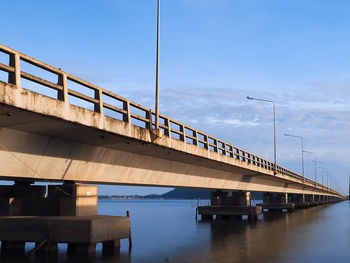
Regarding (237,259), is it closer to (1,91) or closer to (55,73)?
(55,73)

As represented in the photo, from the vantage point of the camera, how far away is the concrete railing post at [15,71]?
1405 cm

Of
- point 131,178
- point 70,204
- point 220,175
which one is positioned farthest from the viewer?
point 220,175

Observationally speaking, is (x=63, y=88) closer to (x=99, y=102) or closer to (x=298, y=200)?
(x=99, y=102)

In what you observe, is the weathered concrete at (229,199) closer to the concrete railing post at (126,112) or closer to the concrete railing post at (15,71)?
the concrete railing post at (126,112)

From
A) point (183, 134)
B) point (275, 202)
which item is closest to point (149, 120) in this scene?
point (183, 134)

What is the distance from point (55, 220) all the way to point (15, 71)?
27.2 ft

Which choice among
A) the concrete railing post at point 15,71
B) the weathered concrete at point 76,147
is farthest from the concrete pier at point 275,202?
the concrete railing post at point 15,71

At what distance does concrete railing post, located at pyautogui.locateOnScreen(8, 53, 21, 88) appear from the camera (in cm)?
1405

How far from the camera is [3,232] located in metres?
20.6

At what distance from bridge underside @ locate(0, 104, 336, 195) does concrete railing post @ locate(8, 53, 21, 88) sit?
94cm

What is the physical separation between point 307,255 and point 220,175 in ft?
61.5

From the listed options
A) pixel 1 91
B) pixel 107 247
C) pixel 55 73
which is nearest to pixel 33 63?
pixel 55 73

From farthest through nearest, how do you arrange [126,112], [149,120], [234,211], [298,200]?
1. [298,200]
2. [234,211]
3. [149,120]
4. [126,112]

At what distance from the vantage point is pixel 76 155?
19828 mm
